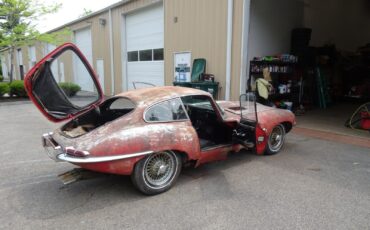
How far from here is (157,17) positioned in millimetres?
11734

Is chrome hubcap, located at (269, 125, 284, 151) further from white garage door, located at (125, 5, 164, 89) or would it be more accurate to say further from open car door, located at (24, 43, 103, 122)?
white garage door, located at (125, 5, 164, 89)

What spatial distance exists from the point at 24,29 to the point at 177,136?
1495 cm

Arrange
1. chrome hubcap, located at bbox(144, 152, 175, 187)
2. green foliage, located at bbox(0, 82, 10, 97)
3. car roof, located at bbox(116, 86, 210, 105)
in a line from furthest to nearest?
green foliage, located at bbox(0, 82, 10, 97) < car roof, located at bbox(116, 86, 210, 105) < chrome hubcap, located at bbox(144, 152, 175, 187)

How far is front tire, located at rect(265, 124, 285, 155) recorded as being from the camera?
5.09 metres

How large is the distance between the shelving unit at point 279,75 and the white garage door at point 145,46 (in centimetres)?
466

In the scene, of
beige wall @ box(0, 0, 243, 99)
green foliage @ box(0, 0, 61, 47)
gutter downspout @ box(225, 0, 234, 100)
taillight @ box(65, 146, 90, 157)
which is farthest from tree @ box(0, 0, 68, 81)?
taillight @ box(65, 146, 90, 157)

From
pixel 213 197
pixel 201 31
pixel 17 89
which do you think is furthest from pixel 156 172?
pixel 17 89

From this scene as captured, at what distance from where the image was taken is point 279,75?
388 inches

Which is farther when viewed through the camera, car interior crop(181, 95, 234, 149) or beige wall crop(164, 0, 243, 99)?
beige wall crop(164, 0, 243, 99)

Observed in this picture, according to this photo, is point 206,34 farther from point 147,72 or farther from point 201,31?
point 147,72

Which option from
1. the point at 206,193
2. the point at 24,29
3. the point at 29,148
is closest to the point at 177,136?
the point at 206,193

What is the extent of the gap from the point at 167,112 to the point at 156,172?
2.72ft

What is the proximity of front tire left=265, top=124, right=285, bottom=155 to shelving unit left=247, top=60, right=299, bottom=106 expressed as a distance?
3471mm

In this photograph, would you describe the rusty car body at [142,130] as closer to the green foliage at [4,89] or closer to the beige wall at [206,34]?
the beige wall at [206,34]
